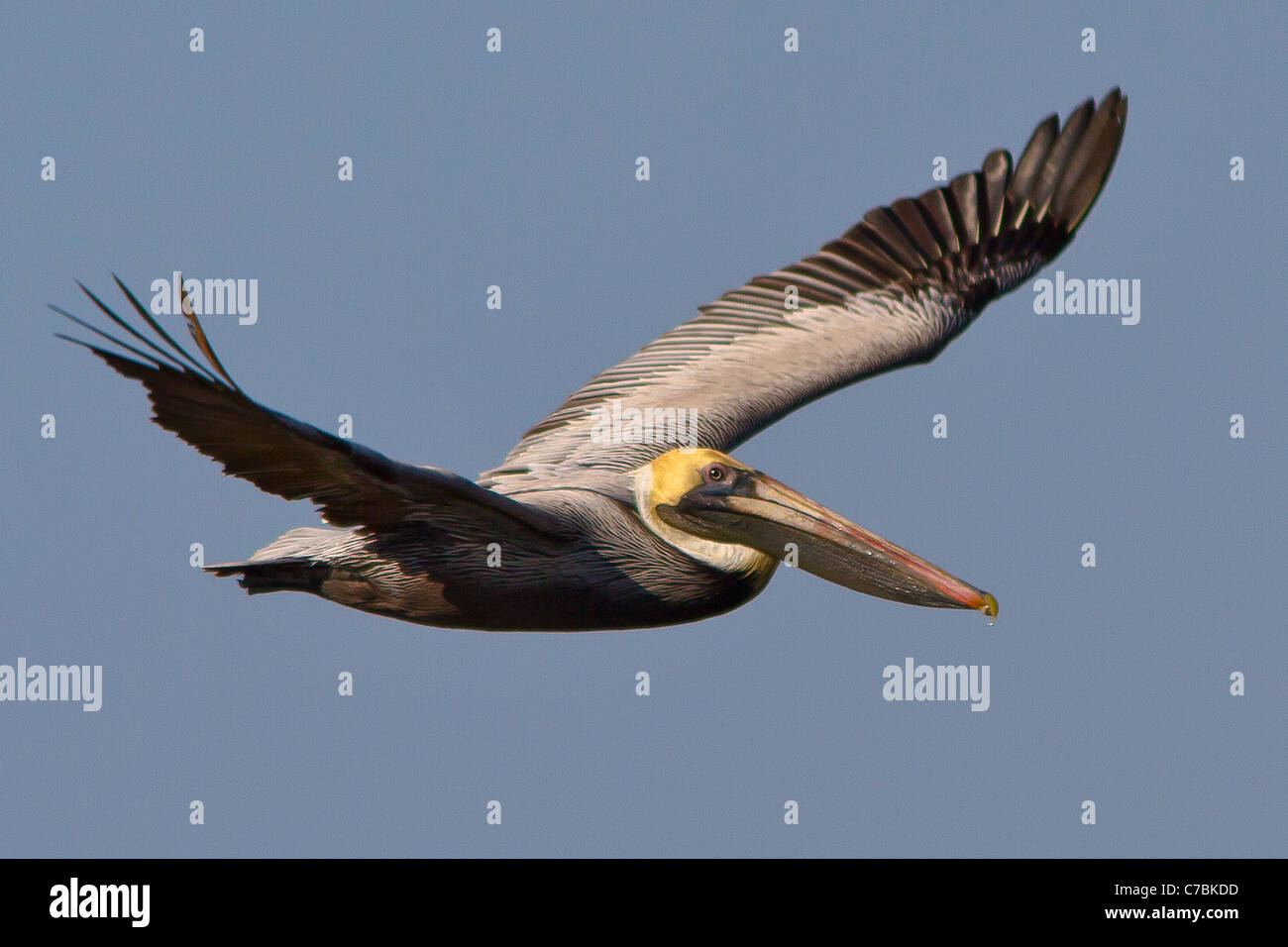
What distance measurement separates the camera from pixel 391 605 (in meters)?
9.30

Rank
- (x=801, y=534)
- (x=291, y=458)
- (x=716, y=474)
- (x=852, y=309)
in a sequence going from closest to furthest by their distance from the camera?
(x=291, y=458)
(x=801, y=534)
(x=716, y=474)
(x=852, y=309)

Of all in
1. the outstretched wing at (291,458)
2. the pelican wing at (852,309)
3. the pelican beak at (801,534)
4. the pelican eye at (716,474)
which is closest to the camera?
the outstretched wing at (291,458)

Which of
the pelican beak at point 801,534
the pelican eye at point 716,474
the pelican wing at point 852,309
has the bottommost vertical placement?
the pelican beak at point 801,534

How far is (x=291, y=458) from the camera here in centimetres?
800

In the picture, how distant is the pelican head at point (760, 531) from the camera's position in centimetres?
923

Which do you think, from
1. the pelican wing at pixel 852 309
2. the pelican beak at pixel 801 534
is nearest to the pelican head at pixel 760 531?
the pelican beak at pixel 801 534

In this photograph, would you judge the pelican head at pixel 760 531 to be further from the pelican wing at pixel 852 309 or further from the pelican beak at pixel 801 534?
the pelican wing at pixel 852 309

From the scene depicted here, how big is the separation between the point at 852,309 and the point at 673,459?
2.70 metres

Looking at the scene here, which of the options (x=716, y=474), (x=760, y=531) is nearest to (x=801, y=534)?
(x=760, y=531)

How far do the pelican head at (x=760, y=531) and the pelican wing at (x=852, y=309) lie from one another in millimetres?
990

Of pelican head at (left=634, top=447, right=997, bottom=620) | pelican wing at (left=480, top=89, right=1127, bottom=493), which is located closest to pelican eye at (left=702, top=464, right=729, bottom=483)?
pelican head at (left=634, top=447, right=997, bottom=620)

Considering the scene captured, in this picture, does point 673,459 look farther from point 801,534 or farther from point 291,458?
point 291,458

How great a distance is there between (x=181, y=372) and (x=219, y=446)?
23.2 inches
